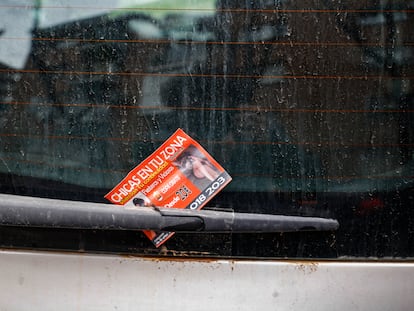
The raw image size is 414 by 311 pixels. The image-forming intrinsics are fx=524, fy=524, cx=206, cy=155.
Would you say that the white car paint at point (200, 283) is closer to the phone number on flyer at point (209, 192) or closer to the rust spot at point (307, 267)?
the rust spot at point (307, 267)

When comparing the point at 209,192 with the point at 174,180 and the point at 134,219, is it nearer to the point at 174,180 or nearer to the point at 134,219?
the point at 174,180

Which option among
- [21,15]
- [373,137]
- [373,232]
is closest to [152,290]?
[373,232]

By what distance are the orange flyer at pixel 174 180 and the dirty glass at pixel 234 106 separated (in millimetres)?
31

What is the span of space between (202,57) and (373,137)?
542 mm

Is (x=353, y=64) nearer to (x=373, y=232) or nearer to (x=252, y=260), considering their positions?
(x=373, y=232)

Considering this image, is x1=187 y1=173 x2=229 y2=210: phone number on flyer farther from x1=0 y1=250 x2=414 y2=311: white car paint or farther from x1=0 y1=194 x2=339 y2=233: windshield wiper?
x1=0 y1=250 x2=414 y2=311: white car paint

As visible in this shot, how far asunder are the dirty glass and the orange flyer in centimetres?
3

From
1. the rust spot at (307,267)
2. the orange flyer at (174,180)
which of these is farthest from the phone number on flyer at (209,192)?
the rust spot at (307,267)

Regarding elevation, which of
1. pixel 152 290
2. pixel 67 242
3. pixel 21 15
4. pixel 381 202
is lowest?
pixel 152 290

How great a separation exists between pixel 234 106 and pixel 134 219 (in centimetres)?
43

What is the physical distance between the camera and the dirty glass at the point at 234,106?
1.49m

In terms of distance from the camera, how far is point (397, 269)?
152 centimetres

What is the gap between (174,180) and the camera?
1529 mm

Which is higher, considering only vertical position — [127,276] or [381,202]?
[381,202]
